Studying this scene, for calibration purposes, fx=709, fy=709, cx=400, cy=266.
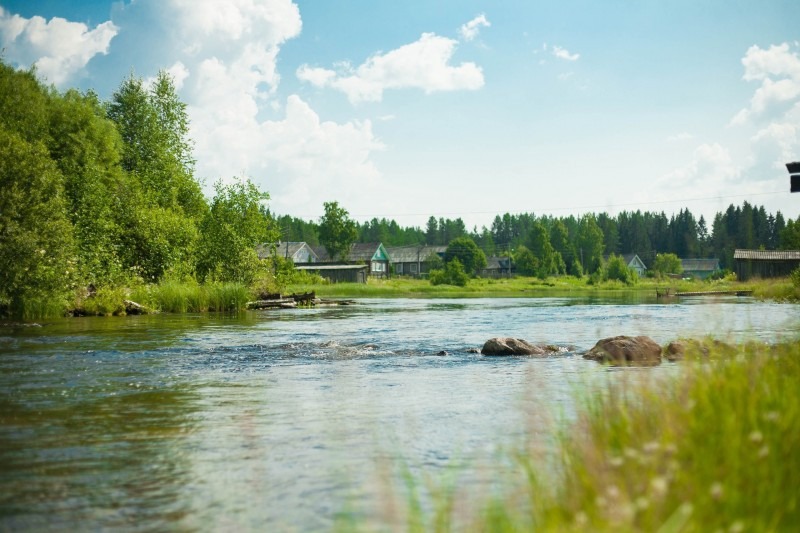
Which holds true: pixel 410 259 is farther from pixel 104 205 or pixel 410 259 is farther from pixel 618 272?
pixel 104 205

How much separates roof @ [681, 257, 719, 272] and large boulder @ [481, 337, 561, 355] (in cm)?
16066

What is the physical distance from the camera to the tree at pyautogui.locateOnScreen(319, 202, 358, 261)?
11631 cm

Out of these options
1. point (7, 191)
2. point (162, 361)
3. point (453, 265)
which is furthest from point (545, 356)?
point (453, 265)

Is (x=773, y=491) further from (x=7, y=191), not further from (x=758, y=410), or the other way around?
(x=7, y=191)

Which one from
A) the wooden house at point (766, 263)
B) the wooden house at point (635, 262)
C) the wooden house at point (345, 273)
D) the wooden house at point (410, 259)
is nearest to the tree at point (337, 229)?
the wooden house at point (345, 273)

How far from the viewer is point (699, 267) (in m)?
169

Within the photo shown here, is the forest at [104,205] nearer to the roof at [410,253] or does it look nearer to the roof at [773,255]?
the roof at [773,255]

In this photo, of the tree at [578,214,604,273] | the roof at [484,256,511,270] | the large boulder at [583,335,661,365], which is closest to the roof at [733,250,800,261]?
the large boulder at [583,335,661,365]

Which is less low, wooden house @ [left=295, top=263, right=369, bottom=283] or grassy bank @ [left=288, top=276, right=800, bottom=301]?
wooden house @ [left=295, top=263, right=369, bottom=283]

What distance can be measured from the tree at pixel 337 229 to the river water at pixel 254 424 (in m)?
94.6

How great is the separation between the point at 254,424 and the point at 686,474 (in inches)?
272

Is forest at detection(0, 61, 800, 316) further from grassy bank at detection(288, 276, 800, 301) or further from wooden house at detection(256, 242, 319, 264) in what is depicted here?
wooden house at detection(256, 242, 319, 264)

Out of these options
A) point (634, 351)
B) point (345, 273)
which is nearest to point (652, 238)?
point (345, 273)

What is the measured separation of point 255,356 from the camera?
1892 cm
